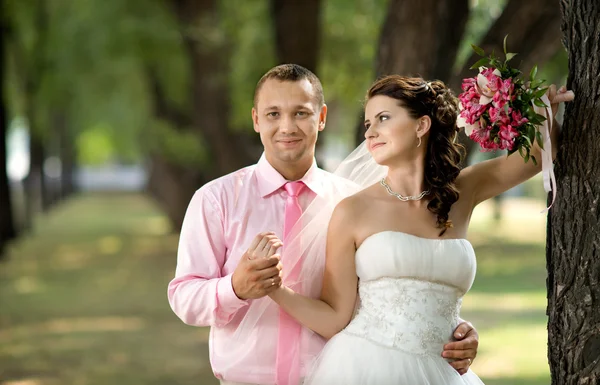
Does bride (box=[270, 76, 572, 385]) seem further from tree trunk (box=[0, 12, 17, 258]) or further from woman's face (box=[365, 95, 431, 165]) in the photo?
tree trunk (box=[0, 12, 17, 258])

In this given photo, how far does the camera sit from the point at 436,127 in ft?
15.5

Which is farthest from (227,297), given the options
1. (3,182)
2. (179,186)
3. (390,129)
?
(179,186)

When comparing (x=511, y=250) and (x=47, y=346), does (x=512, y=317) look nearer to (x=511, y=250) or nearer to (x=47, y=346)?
(x=47, y=346)

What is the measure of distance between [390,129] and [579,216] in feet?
3.17

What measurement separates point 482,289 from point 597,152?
1388cm

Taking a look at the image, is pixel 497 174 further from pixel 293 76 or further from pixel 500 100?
pixel 293 76

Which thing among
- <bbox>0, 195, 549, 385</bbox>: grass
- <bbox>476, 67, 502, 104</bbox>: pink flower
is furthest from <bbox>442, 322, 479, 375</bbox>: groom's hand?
<bbox>0, 195, 549, 385</bbox>: grass

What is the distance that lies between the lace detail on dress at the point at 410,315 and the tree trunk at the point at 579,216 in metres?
0.54

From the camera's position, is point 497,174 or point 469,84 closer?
point 469,84

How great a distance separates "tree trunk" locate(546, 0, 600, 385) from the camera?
4512 millimetres

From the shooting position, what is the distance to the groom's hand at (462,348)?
15.1 feet

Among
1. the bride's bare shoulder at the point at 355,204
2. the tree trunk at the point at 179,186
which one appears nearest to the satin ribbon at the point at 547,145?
the bride's bare shoulder at the point at 355,204

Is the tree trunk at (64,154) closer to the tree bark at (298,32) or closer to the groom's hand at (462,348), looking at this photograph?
the tree bark at (298,32)

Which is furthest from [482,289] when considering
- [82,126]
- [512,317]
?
[82,126]
